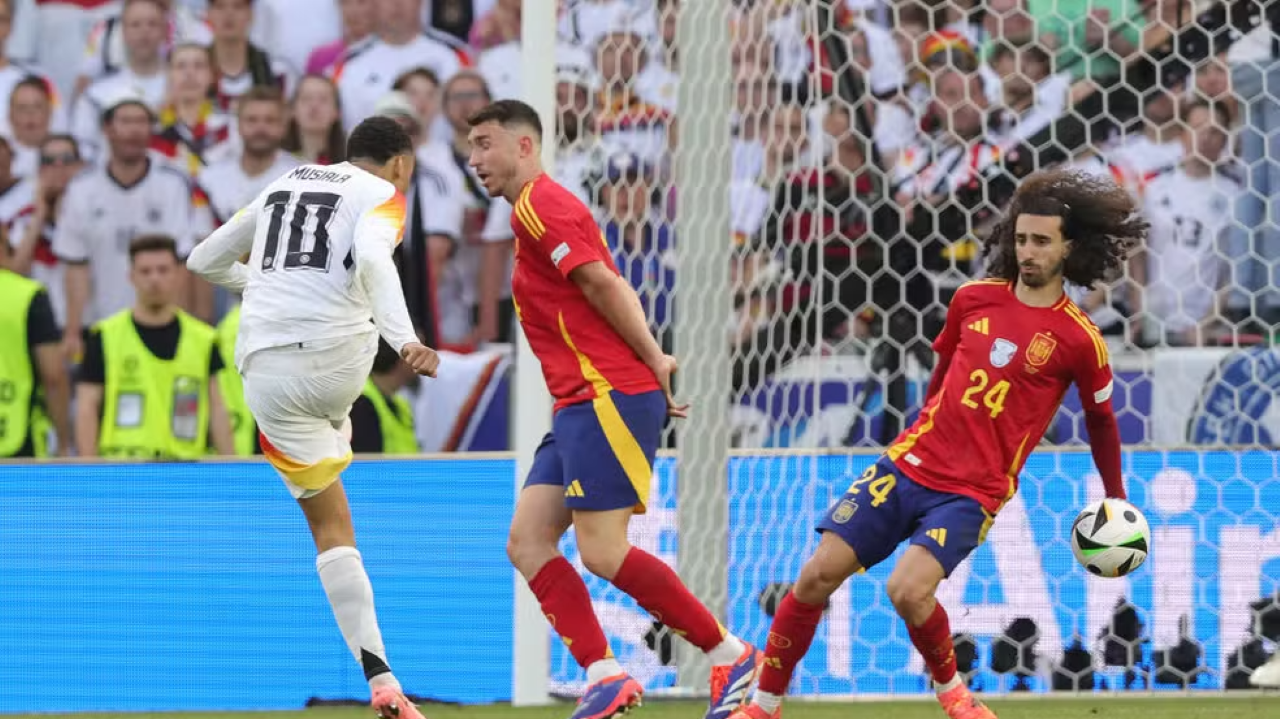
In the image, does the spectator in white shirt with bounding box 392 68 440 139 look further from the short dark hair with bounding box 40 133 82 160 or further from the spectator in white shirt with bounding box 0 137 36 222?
the spectator in white shirt with bounding box 0 137 36 222

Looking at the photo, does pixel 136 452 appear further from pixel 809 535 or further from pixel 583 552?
pixel 583 552

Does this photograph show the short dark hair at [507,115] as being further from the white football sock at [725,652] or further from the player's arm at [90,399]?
the player's arm at [90,399]

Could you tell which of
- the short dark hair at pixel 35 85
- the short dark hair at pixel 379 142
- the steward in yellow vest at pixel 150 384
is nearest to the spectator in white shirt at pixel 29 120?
the short dark hair at pixel 35 85

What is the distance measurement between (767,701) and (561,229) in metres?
1.43

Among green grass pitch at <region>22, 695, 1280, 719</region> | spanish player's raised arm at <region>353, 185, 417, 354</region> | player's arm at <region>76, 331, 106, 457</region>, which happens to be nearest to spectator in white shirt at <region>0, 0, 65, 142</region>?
player's arm at <region>76, 331, 106, 457</region>

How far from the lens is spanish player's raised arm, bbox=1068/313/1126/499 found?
16.6ft

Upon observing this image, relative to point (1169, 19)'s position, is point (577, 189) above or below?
below

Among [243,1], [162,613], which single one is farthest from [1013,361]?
[243,1]

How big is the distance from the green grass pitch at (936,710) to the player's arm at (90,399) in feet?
6.71

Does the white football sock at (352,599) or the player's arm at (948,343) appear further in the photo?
the white football sock at (352,599)

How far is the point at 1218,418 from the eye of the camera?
23.2 feet

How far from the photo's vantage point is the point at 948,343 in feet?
17.4

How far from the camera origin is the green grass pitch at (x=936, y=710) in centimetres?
605

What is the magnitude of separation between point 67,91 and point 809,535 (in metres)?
4.90
